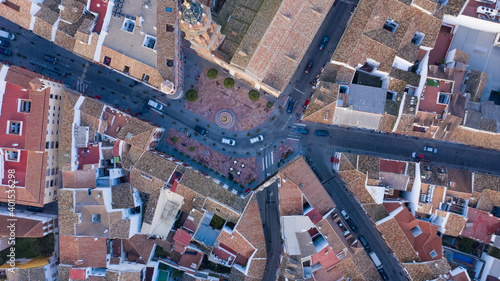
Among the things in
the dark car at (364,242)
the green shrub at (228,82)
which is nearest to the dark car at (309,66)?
the green shrub at (228,82)

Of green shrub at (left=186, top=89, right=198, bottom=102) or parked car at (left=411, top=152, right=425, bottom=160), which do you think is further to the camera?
parked car at (left=411, top=152, right=425, bottom=160)

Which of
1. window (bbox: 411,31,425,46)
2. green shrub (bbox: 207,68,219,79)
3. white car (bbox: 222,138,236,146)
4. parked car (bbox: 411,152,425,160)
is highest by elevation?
window (bbox: 411,31,425,46)

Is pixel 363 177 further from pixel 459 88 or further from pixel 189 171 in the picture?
pixel 189 171

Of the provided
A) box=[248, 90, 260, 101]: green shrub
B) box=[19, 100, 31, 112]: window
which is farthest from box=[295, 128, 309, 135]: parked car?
box=[19, 100, 31, 112]: window

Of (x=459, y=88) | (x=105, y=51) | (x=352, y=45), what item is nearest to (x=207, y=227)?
(x=105, y=51)

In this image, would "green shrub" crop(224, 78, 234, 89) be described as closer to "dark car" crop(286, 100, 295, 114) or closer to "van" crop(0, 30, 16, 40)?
"dark car" crop(286, 100, 295, 114)

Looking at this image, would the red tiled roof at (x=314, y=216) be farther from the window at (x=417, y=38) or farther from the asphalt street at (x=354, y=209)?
the window at (x=417, y=38)
